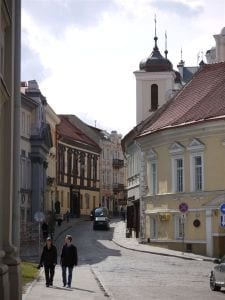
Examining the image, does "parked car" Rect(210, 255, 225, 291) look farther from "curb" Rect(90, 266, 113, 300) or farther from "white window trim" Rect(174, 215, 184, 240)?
"white window trim" Rect(174, 215, 184, 240)

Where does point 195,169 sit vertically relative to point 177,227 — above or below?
above

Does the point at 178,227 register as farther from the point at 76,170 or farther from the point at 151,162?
the point at 76,170

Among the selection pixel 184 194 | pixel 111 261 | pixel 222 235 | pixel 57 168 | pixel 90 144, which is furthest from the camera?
pixel 90 144

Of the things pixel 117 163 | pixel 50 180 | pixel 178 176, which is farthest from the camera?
pixel 117 163

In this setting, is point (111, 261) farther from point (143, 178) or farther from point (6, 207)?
point (6, 207)

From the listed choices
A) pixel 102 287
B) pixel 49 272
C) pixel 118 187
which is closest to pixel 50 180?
pixel 118 187

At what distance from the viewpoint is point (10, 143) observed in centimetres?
1756

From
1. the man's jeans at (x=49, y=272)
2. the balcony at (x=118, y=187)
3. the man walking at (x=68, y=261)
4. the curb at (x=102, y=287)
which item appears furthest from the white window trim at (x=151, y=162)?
the balcony at (x=118, y=187)

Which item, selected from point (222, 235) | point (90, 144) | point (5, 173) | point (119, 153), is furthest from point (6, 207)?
point (119, 153)

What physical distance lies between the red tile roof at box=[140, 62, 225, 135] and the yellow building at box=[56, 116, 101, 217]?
1466 inches

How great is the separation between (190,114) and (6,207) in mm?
29665

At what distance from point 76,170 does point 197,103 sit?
161 feet

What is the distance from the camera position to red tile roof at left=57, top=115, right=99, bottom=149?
93625 mm

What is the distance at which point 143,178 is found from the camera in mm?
51375
